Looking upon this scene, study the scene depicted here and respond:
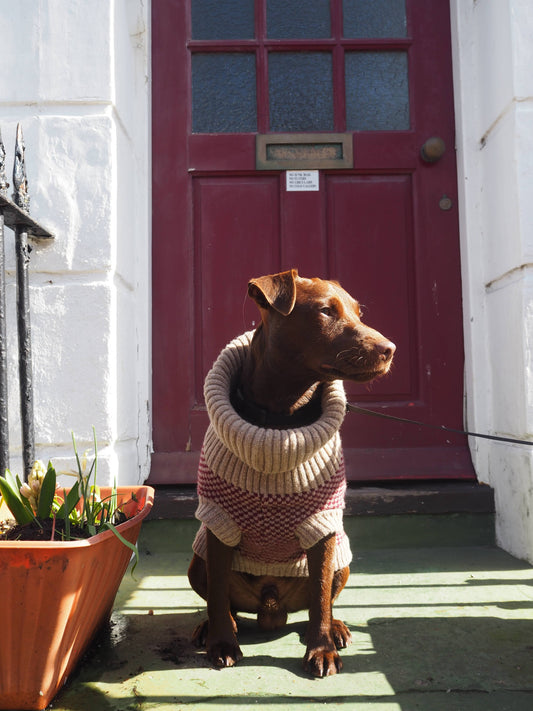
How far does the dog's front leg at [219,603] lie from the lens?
177 centimetres

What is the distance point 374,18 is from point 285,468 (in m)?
2.61

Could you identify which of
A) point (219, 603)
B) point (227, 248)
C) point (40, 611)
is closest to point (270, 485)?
point (219, 603)

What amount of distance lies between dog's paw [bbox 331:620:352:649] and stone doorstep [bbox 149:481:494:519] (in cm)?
92

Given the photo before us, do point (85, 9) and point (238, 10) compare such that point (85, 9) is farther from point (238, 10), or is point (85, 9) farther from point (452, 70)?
point (452, 70)

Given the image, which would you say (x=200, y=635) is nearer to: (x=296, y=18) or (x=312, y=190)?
(x=312, y=190)

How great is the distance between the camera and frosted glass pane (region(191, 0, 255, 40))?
3.18m

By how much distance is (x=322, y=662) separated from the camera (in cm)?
168

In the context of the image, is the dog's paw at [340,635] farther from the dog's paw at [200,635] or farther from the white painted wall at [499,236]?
the white painted wall at [499,236]

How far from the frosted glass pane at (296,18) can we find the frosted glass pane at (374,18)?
12 cm

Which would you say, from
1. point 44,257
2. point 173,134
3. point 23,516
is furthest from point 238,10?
point 23,516

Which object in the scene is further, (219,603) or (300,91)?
(300,91)

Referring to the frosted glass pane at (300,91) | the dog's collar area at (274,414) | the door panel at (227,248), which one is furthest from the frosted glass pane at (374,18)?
the dog's collar area at (274,414)

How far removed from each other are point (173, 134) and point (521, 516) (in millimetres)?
2474

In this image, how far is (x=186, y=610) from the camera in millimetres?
2191
